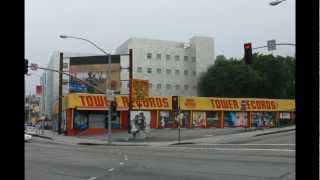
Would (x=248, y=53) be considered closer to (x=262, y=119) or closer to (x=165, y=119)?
(x=165, y=119)

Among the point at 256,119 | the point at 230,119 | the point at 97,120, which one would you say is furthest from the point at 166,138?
the point at 256,119

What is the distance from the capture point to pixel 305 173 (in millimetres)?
3021

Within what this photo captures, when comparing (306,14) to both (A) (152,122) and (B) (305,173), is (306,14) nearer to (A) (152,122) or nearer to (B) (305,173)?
(B) (305,173)

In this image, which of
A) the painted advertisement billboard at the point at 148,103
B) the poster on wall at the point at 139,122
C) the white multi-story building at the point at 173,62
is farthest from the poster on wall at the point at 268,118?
the white multi-story building at the point at 173,62

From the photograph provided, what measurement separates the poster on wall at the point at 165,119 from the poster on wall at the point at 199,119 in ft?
10.00

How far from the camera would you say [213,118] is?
2803 inches

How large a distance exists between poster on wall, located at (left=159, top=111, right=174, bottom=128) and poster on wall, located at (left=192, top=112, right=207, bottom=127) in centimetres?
305

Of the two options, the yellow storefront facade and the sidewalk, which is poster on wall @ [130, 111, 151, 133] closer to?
the yellow storefront facade

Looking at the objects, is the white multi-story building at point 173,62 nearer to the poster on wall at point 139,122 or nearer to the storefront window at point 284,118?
the storefront window at point 284,118

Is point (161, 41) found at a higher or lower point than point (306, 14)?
higher

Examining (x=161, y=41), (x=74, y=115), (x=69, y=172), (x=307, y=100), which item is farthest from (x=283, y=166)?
(x=161, y=41)

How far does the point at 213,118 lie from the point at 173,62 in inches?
2014
